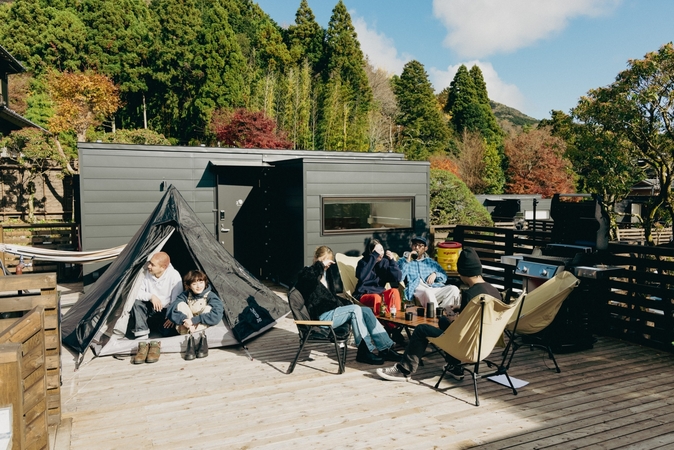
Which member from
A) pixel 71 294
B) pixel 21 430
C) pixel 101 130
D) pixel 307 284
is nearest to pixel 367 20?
pixel 101 130

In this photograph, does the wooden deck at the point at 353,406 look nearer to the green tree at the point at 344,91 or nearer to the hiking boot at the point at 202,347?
the hiking boot at the point at 202,347

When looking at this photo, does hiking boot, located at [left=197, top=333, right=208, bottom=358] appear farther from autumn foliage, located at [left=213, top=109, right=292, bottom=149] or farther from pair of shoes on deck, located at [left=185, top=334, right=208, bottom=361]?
autumn foliage, located at [left=213, top=109, right=292, bottom=149]

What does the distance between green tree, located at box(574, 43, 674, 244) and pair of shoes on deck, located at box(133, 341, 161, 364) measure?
292 inches

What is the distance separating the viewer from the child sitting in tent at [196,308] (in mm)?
5457

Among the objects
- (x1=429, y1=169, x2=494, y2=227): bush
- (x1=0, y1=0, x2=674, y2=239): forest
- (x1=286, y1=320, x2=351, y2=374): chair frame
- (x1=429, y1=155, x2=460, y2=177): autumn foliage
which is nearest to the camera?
(x1=286, y1=320, x2=351, y2=374): chair frame

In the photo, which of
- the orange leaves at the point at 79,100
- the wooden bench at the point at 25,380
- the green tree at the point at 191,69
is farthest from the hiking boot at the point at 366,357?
the orange leaves at the point at 79,100

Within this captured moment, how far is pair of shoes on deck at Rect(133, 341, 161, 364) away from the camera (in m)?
5.11

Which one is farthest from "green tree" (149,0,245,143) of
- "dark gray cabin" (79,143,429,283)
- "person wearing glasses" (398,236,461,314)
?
"person wearing glasses" (398,236,461,314)

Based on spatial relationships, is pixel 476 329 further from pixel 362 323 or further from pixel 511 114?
pixel 511 114

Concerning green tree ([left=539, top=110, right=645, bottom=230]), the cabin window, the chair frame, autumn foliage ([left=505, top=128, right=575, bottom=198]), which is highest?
autumn foliage ([left=505, top=128, right=575, bottom=198])

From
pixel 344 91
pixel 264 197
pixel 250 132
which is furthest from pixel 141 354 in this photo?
pixel 344 91

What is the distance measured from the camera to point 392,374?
179 inches

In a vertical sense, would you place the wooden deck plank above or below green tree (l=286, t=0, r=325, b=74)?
below

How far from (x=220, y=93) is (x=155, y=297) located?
2136cm
